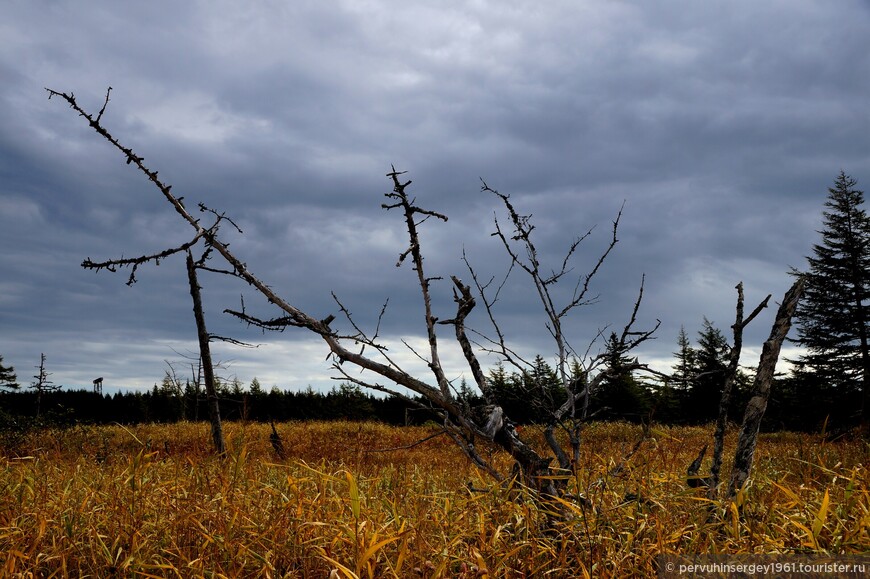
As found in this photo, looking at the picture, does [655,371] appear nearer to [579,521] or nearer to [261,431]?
[579,521]

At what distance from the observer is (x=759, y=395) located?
4168 millimetres

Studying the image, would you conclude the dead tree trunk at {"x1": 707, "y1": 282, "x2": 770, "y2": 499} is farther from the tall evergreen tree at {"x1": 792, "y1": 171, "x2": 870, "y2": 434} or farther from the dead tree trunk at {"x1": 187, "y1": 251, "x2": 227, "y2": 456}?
the tall evergreen tree at {"x1": 792, "y1": 171, "x2": 870, "y2": 434}

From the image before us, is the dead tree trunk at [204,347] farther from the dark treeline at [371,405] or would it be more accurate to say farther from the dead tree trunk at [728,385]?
the dark treeline at [371,405]

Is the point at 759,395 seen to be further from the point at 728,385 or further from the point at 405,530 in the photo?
the point at 405,530

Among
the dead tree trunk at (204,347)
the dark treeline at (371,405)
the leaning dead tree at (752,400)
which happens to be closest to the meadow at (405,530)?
the leaning dead tree at (752,400)

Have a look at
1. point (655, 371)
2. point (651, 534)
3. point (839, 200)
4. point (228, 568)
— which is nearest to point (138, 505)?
point (228, 568)

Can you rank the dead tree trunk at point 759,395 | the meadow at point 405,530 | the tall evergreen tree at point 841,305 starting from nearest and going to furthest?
the meadow at point 405,530, the dead tree trunk at point 759,395, the tall evergreen tree at point 841,305

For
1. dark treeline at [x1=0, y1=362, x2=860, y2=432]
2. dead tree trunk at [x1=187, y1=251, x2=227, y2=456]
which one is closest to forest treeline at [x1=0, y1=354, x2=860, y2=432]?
dark treeline at [x1=0, y1=362, x2=860, y2=432]

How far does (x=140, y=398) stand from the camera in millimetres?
31297

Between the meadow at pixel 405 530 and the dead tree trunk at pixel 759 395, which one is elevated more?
the dead tree trunk at pixel 759 395

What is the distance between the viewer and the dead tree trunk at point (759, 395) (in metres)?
4.11

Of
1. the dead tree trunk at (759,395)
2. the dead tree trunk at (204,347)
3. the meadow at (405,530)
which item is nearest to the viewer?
the meadow at (405,530)

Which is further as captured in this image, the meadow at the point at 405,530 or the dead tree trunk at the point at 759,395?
the dead tree trunk at the point at 759,395

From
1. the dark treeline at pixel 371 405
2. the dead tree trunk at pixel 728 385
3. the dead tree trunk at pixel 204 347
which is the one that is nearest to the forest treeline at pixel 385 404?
the dark treeline at pixel 371 405
